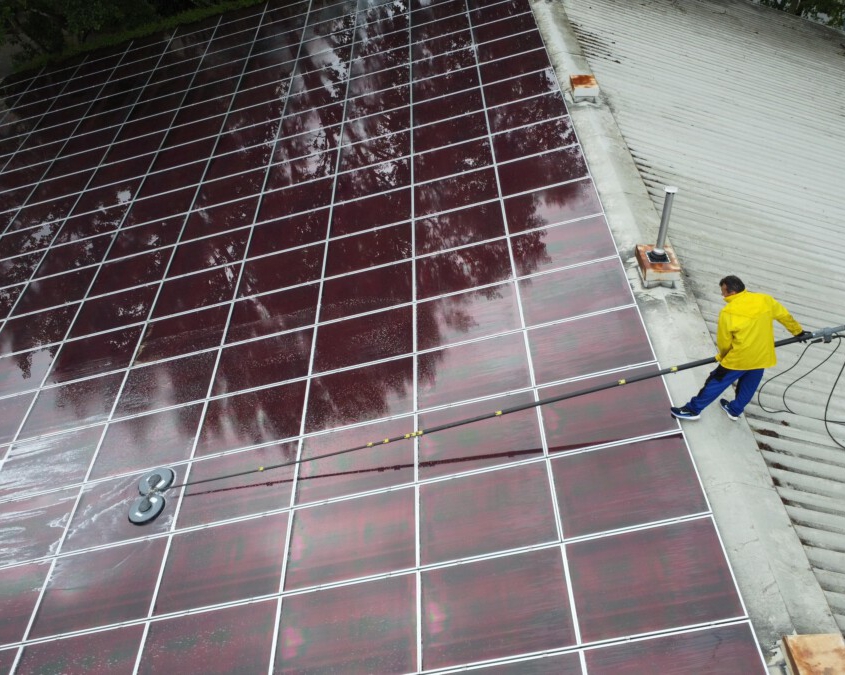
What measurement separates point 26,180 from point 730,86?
50.3 ft

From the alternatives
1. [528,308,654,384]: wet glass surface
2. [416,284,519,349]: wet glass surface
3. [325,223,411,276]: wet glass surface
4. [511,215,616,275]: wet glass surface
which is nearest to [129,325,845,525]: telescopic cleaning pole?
[528,308,654,384]: wet glass surface

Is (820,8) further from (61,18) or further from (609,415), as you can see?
(61,18)

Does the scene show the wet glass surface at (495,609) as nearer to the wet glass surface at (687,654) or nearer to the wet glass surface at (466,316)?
the wet glass surface at (687,654)

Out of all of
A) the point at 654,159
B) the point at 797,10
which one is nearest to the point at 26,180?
the point at 654,159

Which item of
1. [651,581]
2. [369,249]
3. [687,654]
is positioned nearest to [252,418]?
[369,249]

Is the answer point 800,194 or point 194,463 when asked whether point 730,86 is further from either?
point 194,463

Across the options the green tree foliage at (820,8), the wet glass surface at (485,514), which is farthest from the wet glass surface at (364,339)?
the green tree foliage at (820,8)

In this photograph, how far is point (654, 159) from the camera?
9203 millimetres

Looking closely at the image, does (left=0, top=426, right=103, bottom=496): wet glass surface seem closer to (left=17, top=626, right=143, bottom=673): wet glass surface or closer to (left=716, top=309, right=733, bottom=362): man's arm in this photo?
(left=17, top=626, right=143, bottom=673): wet glass surface

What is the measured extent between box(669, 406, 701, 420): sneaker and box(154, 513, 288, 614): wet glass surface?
414 cm

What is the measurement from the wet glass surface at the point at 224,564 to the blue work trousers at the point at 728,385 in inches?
171

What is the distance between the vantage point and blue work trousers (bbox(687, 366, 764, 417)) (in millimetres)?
5500

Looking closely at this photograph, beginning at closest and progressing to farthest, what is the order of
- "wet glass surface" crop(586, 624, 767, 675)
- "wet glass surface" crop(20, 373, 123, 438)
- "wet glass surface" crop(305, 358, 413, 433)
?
"wet glass surface" crop(586, 624, 767, 675), "wet glass surface" crop(305, 358, 413, 433), "wet glass surface" crop(20, 373, 123, 438)

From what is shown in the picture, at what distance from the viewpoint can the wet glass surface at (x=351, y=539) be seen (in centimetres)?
583
